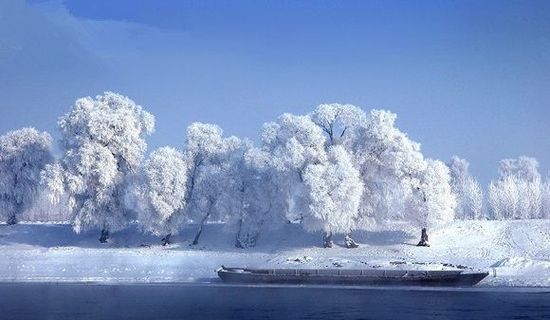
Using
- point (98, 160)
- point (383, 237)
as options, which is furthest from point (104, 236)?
point (383, 237)

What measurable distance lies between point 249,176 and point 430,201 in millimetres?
18733

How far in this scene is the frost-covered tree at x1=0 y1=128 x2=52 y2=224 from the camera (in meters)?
83.3

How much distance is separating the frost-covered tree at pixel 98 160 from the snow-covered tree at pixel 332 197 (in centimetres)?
2180

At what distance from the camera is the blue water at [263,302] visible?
113 ft

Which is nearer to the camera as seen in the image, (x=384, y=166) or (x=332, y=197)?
(x=332, y=197)

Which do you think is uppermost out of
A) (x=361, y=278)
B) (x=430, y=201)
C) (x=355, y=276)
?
(x=430, y=201)

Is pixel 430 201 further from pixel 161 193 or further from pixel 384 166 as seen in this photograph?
pixel 161 193

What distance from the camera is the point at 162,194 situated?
7269 centimetres

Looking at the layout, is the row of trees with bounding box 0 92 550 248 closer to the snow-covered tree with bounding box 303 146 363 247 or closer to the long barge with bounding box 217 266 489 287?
the snow-covered tree with bounding box 303 146 363 247

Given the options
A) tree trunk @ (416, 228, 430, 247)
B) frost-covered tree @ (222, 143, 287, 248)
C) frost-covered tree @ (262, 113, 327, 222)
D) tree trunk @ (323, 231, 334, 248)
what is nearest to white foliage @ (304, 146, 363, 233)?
frost-covered tree @ (262, 113, 327, 222)

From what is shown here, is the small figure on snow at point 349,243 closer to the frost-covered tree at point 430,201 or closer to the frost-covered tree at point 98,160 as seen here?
the frost-covered tree at point 430,201

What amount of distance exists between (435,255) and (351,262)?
36.8 feet

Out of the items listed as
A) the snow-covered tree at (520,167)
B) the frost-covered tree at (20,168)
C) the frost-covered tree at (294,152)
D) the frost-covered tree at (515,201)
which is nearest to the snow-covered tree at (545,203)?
the frost-covered tree at (515,201)

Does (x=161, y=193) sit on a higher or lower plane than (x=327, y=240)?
higher
